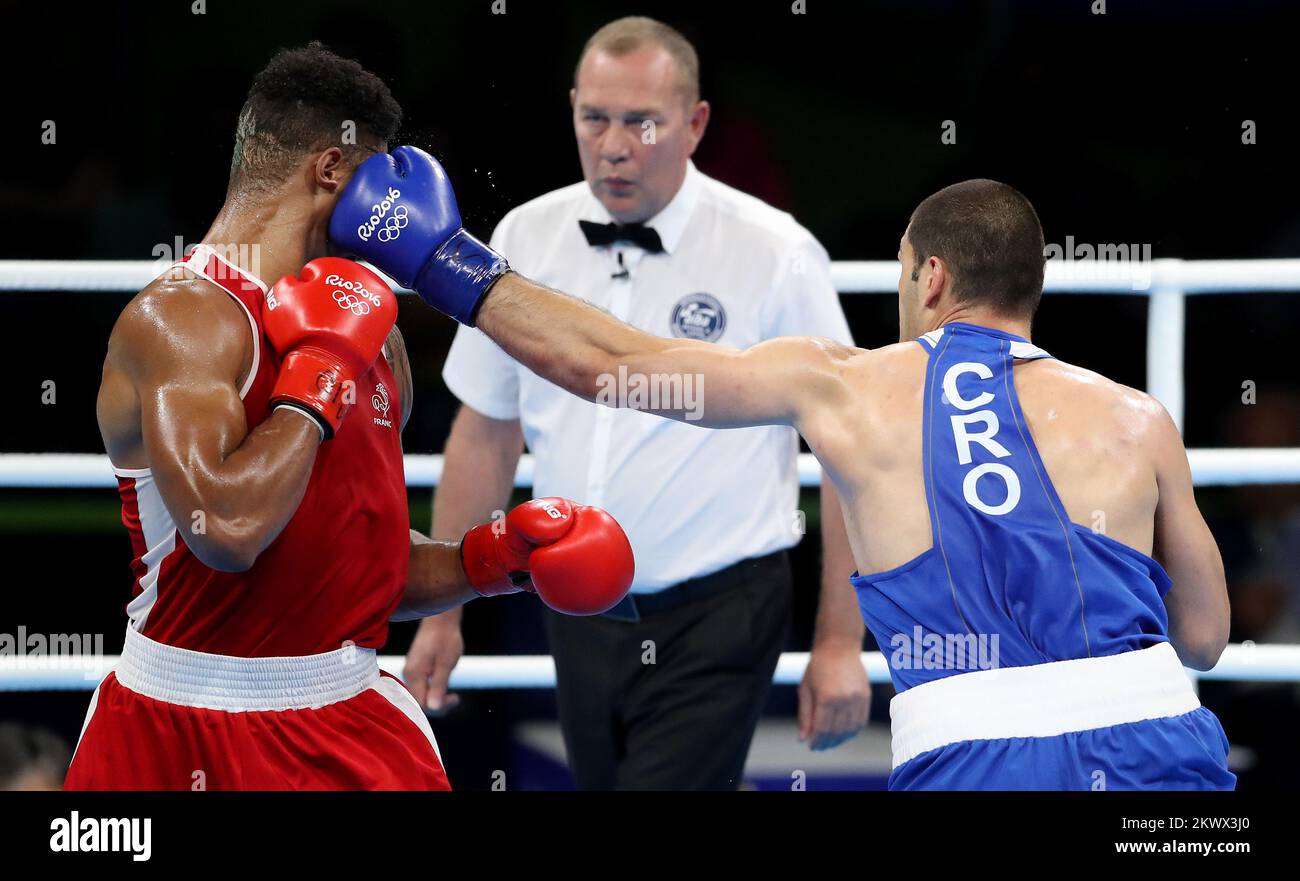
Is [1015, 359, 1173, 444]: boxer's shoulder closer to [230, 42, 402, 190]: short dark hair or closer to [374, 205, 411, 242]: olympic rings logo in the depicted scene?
[374, 205, 411, 242]: olympic rings logo

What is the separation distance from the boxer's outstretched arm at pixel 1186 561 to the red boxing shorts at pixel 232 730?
114cm

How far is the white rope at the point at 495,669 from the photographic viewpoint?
9.80ft

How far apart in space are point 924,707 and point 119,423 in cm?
116

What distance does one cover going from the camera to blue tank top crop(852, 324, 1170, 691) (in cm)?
194

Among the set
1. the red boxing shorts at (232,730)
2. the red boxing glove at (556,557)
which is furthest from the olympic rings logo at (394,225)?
the red boxing shorts at (232,730)

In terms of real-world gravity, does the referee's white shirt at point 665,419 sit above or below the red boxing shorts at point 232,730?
above

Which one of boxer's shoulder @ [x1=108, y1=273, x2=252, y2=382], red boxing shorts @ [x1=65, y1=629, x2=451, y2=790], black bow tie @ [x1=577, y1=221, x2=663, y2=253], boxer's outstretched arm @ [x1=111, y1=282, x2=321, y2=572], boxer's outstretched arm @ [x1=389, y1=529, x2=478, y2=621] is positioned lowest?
red boxing shorts @ [x1=65, y1=629, x2=451, y2=790]

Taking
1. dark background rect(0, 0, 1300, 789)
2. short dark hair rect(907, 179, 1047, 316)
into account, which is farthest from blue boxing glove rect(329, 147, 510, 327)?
dark background rect(0, 0, 1300, 789)

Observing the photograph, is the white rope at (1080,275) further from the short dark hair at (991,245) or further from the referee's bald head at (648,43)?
the short dark hair at (991,245)

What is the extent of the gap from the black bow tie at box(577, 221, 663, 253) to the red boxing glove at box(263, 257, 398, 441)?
963 mm

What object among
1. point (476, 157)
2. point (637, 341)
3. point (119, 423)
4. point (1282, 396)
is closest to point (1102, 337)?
point (1282, 396)

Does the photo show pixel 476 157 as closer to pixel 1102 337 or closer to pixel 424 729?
pixel 1102 337

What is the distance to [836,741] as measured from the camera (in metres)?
2.97

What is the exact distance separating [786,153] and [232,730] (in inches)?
185
